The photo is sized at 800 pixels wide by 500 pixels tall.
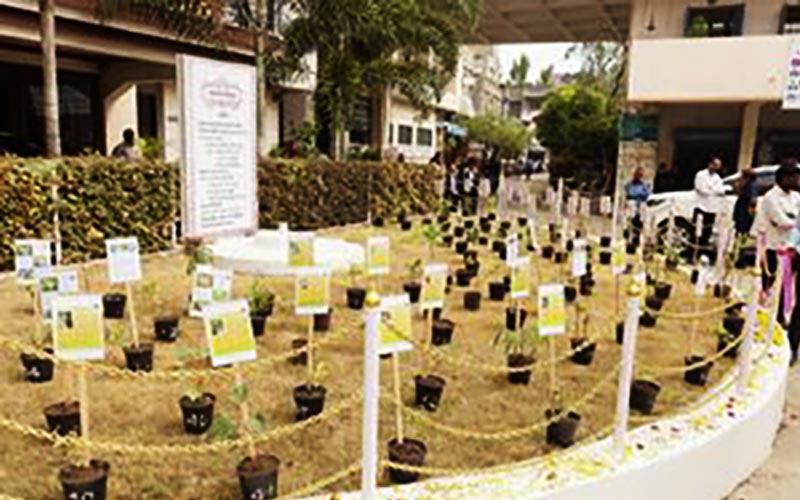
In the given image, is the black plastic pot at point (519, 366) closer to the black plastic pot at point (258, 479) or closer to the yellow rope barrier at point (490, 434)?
the yellow rope barrier at point (490, 434)

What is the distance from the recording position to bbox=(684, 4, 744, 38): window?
1566 cm

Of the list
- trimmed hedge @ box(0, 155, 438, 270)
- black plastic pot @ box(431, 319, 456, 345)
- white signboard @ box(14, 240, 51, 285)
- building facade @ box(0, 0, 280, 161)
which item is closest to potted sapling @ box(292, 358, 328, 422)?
black plastic pot @ box(431, 319, 456, 345)

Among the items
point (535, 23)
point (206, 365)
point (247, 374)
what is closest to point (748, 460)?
point (247, 374)

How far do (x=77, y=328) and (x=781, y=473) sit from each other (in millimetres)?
4085

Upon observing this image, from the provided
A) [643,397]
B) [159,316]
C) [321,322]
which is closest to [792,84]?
[643,397]

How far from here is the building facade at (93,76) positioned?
1024cm

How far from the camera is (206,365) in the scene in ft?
14.4

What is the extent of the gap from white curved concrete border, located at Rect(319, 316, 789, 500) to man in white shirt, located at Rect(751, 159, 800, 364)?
1682 millimetres

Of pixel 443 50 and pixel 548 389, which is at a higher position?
pixel 443 50

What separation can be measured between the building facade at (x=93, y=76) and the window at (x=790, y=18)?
12070mm

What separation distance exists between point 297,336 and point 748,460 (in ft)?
10.5

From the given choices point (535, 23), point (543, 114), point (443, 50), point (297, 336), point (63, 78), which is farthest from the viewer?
point (543, 114)

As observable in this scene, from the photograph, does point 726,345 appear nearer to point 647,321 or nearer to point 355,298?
point 647,321

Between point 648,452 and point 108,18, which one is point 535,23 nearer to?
point 108,18
